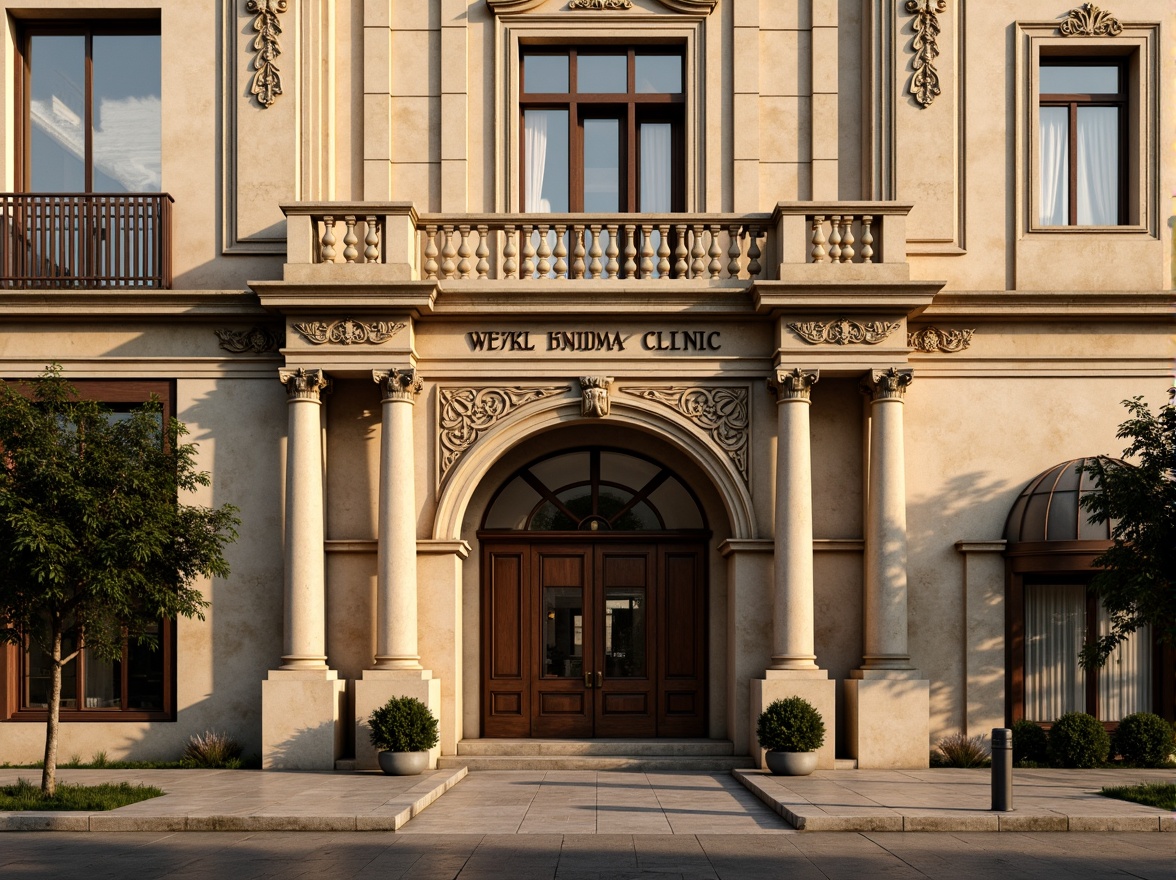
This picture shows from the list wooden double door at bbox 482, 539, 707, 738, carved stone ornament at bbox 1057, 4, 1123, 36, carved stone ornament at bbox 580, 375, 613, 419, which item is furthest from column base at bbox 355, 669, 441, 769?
carved stone ornament at bbox 1057, 4, 1123, 36

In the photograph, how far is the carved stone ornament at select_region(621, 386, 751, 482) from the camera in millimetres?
18812

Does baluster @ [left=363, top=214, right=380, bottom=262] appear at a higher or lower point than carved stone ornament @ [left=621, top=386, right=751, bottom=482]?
higher

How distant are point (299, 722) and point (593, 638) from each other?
4.64m

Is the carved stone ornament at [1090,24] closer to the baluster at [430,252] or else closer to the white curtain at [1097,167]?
the white curtain at [1097,167]

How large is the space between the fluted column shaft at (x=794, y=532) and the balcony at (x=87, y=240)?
31.3 ft

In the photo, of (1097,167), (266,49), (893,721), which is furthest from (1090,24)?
(266,49)

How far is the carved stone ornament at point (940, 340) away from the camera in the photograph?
750 inches

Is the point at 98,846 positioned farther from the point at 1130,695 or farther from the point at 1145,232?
the point at 1145,232

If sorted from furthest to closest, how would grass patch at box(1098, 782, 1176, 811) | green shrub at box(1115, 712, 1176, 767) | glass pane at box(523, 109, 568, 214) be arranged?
glass pane at box(523, 109, 568, 214), green shrub at box(1115, 712, 1176, 767), grass patch at box(1098, 782, 1176, 811)

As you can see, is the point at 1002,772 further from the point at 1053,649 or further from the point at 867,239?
the point at 867,239

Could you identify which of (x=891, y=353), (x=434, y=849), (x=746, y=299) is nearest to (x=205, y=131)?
(x=746, y=299)

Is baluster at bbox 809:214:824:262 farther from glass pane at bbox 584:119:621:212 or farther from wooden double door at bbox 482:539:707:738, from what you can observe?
wooden double door at bbox 482:539:707:738

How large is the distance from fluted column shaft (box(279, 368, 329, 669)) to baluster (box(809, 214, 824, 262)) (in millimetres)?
7267

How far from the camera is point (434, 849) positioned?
38.4 feet
